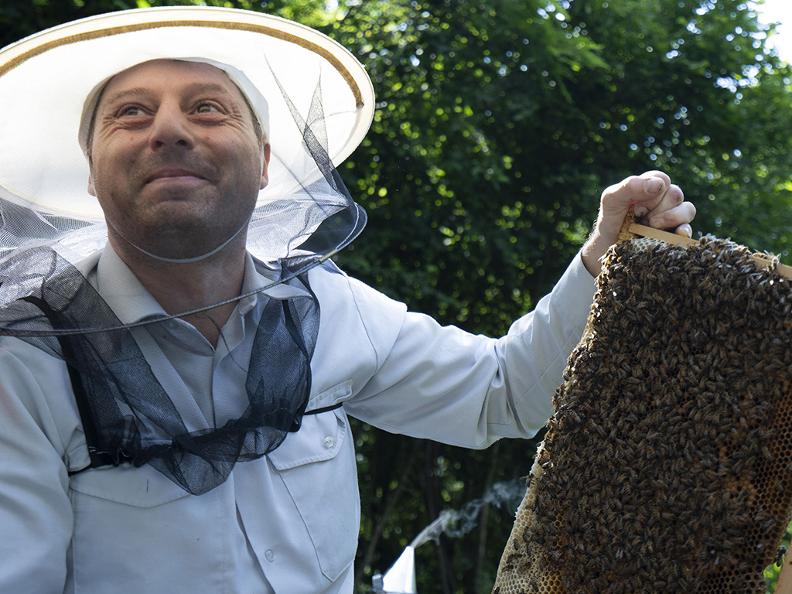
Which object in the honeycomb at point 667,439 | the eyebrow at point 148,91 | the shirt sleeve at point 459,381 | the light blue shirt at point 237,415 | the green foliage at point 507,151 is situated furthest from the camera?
the green foliage at point 507,151

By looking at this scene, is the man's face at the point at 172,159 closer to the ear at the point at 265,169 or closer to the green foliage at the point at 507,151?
the ear at the point at 265,169

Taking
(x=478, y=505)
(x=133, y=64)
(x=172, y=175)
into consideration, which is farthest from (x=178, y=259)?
(x=478, y=505)

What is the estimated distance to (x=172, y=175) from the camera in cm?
221

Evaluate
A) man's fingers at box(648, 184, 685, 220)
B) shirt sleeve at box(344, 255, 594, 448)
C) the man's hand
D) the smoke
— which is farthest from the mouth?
the smoke

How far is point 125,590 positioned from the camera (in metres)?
2.04

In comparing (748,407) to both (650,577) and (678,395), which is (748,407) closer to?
(678,395)

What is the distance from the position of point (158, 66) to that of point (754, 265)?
144cm

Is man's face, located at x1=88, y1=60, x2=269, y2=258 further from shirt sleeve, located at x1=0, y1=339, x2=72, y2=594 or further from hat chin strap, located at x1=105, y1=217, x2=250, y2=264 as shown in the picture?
shirt sleeve, located at x1=0, y1=339, x2=72, y2=594

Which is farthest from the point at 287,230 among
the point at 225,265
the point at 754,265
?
the point at 754,265

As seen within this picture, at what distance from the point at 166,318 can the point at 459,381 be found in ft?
3.00

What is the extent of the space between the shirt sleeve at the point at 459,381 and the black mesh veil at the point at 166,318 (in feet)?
1.03

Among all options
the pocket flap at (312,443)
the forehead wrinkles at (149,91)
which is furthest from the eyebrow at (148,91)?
the pocket flap at (312,443)

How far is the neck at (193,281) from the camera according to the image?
7.59 ft

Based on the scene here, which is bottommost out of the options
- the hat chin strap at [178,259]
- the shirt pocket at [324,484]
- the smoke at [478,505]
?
the smoke at [478,505]
